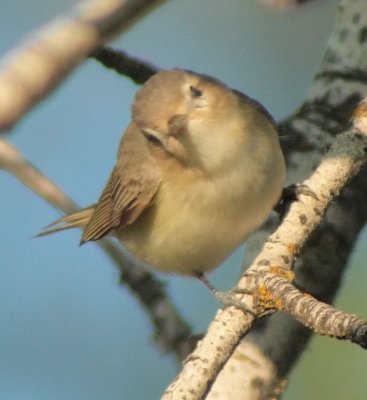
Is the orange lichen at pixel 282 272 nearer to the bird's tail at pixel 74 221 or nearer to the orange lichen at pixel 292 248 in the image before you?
the orange lichen at pixel 292 248

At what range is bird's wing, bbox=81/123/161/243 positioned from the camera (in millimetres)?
2975

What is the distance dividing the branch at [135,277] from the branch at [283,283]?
681mm

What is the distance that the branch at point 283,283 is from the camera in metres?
1.93

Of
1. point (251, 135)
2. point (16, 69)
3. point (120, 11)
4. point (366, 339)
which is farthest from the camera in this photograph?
point (251, 135)

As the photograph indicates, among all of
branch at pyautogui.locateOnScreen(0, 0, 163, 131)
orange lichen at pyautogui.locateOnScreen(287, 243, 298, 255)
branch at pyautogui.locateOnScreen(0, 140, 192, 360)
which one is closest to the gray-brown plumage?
branch at pyautogui.locateOnScreen(0, 140, 192, 360)

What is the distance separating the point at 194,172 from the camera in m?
2.77

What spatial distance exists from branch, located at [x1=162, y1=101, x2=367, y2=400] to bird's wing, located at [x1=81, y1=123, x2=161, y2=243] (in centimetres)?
59

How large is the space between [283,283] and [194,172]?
72cm

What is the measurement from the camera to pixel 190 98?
268 cm

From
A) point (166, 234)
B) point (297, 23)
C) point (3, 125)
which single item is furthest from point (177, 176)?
point (297, 23)

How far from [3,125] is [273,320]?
135 centimetres

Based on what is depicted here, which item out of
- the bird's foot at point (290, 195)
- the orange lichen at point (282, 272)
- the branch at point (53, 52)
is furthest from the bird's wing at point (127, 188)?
the branch at point (53, 52)

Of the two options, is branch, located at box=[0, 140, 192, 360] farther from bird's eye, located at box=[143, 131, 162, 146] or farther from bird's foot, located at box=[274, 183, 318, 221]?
bird's foot, located at box=[274, 183, 318, 221]

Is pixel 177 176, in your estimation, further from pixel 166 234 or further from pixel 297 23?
pixel 297 23
